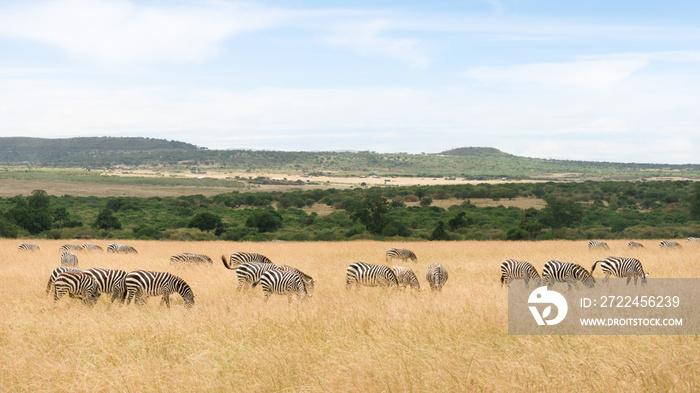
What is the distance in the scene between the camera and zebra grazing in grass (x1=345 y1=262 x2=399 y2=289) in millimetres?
15898

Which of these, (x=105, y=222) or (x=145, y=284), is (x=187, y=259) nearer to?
(x=145, y=284)

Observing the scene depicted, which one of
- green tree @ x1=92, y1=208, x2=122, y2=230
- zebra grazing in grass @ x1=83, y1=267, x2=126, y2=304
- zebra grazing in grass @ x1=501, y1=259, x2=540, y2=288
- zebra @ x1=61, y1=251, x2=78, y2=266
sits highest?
zebra grazing in grass @ x1=501, y1=259, x2=540, y2=288

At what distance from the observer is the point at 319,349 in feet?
29.1

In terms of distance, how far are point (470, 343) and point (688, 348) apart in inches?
116

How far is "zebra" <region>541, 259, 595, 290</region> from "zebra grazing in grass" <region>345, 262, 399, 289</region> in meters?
4.15

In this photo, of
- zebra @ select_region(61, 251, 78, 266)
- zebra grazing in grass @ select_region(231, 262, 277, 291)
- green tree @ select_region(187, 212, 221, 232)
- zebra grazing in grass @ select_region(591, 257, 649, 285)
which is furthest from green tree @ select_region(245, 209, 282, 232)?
zebra grazing in grass @ select_region(591, 257, 649, 285)

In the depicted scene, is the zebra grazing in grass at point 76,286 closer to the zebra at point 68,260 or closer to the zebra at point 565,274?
the zebra at point 68,260

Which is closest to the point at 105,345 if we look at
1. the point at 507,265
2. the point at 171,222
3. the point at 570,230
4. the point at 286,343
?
the point at 286,343

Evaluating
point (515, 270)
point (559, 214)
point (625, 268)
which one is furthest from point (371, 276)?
point (559, 214)

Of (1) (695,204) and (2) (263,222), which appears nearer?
(1) (695,204)

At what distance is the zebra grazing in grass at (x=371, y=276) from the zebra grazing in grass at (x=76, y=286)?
6429 mm

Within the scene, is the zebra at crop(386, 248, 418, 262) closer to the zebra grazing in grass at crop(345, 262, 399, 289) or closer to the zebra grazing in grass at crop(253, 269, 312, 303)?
the zebra grazing in grass at crop(345, 262, 399, 289)

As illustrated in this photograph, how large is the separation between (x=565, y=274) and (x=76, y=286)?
12.6 meters

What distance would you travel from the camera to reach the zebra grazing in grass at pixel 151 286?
13484mm
